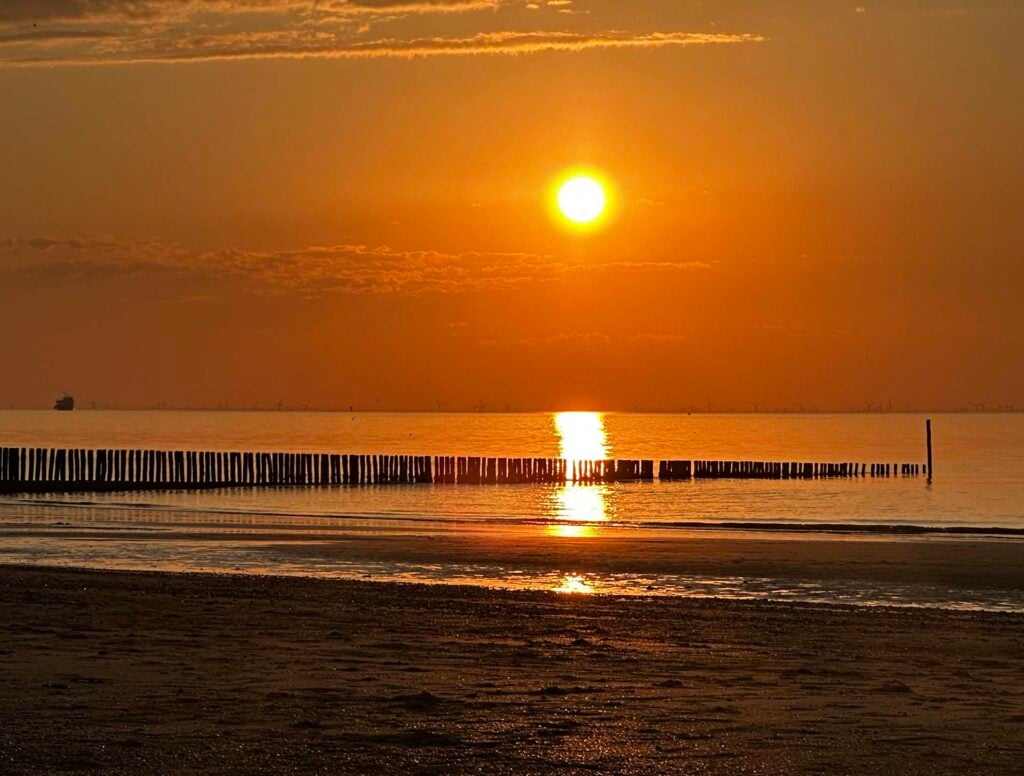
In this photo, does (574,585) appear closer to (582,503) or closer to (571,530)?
(571,530)

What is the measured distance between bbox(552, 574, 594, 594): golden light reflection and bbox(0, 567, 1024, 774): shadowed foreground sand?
8.39 ft

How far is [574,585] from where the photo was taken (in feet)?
71.2

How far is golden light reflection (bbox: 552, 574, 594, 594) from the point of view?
812 inches

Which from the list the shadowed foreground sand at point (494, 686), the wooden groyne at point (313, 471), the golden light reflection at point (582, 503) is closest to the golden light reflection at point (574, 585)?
the shadowed foreground sand at point (494, 686)

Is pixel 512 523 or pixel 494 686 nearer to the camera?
pixel 494 686

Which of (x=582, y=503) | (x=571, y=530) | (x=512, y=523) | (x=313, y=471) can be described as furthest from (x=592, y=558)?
(x=313, y=471)

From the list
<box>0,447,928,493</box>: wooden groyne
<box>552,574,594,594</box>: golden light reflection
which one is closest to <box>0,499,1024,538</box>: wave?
<box>0,447,928,493</box>: wooden groyne

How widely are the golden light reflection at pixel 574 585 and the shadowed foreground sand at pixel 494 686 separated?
256 cm

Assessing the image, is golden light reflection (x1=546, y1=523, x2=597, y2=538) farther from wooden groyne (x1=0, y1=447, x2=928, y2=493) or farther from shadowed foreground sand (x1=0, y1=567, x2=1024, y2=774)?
wooden groyne (x1=0, y1=447, x2=928, y2=493)

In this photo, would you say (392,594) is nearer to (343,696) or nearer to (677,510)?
(343,696)

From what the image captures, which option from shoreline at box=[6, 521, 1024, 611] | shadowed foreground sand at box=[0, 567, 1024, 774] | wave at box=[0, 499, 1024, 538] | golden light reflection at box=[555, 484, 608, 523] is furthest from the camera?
golden light reflection at box=[555, 484, 608, 523]

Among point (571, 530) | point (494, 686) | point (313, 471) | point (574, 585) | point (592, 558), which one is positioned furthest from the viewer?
point (313, 471)

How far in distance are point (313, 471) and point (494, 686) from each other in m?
58.3

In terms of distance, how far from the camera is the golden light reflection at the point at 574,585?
812 inches
